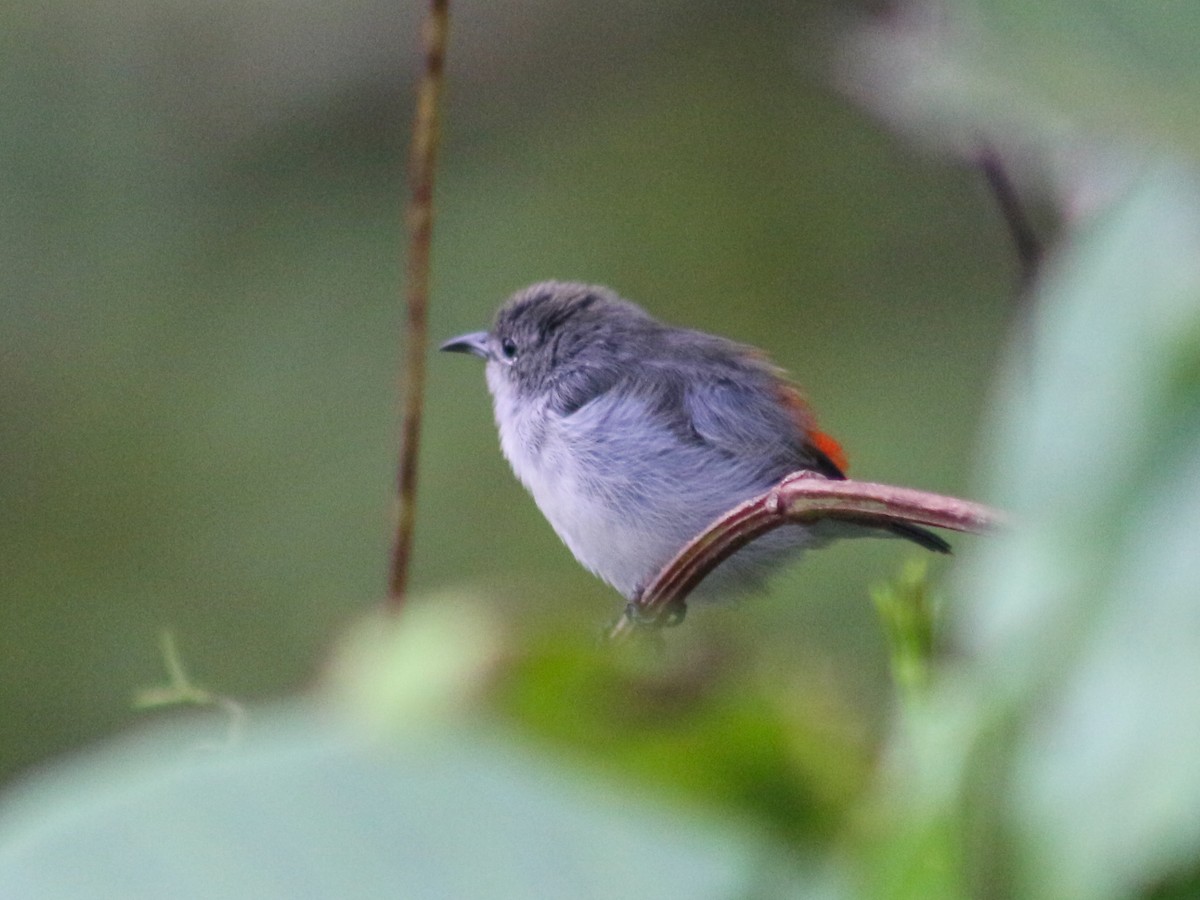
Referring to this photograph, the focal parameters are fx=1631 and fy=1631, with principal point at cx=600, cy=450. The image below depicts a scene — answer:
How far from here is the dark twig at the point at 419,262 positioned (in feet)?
8.45

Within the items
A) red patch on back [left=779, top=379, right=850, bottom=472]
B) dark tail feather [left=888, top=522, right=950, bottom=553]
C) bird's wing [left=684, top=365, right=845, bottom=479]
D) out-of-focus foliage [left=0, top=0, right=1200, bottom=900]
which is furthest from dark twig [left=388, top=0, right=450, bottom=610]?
out-of-focus foliage [left=0, top=0, right=1200, bottom=900]

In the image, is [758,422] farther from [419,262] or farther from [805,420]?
[419,262]

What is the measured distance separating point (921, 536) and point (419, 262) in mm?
1365

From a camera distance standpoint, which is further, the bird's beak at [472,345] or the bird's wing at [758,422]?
the bird's beak at [472,345]

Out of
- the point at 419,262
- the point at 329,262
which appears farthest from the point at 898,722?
the point at 329,262

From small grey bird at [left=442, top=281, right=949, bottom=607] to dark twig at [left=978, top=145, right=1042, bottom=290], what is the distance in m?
1.14

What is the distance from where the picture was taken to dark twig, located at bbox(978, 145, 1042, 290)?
7.86 ft

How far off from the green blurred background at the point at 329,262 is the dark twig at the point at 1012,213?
173 inches

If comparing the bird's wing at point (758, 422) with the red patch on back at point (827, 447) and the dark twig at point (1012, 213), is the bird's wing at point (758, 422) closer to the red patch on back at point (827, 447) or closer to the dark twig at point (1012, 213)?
the red patch on back at point (827, 447)

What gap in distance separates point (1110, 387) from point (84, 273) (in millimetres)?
7646

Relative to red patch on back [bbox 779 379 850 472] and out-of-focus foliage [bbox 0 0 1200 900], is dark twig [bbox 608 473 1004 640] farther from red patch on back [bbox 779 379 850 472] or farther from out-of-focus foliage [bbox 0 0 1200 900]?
red patch on back [bbox 779 379 850 472]

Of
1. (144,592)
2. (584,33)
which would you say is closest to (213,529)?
(144,592)

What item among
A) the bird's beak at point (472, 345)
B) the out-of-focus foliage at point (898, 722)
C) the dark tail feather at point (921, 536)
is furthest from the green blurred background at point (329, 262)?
the out-of-focus foliage at point (898, 722)

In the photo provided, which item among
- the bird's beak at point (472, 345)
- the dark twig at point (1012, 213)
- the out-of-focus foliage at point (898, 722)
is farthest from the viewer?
the bird's beak at point (472, 345)
